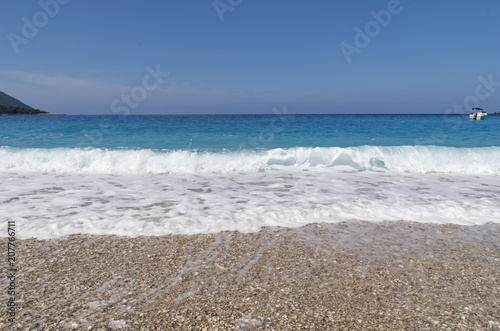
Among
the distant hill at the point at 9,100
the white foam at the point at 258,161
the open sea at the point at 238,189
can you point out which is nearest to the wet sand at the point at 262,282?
the open sea at the point at 238,189

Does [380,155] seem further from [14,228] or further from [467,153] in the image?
[14,228]

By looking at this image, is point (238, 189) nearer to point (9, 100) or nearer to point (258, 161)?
point (258, 161)

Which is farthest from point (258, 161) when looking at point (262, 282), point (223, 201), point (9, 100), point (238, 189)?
point (9, 100)

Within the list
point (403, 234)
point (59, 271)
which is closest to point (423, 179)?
point (403, 234)

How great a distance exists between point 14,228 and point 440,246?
22.2 ft

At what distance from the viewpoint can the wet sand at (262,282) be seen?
2.70 metres

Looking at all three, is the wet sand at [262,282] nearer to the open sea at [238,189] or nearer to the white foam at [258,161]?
the open sea at [238,189]

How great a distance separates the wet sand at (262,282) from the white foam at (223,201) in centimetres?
59

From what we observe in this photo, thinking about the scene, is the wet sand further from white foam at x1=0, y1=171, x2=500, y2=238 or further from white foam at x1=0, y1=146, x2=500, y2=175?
white foam at x1=0, y1=146, x2=500, y2=175

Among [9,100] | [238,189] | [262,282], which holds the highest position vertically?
[9,100]

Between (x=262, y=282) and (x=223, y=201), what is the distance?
3520 millimetres

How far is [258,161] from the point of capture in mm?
12484

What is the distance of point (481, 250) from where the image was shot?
434 cm

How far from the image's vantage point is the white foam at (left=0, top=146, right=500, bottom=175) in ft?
37.0
